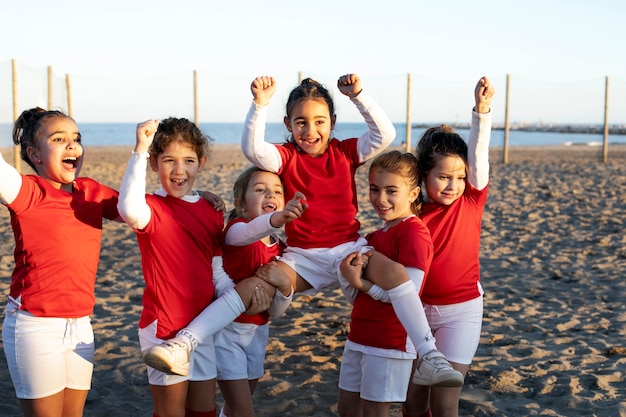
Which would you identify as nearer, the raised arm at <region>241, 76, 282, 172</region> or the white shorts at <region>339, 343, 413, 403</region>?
the white shorts at <region>339, 343, 413, 403</region>

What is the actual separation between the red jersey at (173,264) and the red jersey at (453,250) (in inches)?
37.8

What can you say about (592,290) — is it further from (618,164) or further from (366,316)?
Result: (618,164)

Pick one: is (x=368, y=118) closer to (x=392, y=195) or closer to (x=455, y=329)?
(x=392, y=195)

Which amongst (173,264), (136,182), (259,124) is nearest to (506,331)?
(259,124)

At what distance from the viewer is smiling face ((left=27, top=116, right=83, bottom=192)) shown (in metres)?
2.56

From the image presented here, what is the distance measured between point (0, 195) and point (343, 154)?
1481 millimetres

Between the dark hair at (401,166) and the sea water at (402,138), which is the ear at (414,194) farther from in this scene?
the sea water at (402,138)

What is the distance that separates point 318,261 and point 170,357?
2.78 feet

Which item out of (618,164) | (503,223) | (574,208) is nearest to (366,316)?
(503,223)

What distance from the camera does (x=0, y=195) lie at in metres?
2.40

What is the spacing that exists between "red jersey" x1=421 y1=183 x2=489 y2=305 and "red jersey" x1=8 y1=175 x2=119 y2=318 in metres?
1.41

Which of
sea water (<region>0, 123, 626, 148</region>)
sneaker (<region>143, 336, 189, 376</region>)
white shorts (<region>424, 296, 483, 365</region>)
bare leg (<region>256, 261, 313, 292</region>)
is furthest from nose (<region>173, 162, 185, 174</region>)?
sea water (<region>0, 123, 626, 148</region>)

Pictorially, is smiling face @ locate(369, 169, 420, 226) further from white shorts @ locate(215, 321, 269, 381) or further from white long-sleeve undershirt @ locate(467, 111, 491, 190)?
white shorts @ locate(215, 321, 269, 381)

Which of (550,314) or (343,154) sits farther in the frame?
(550,314)
